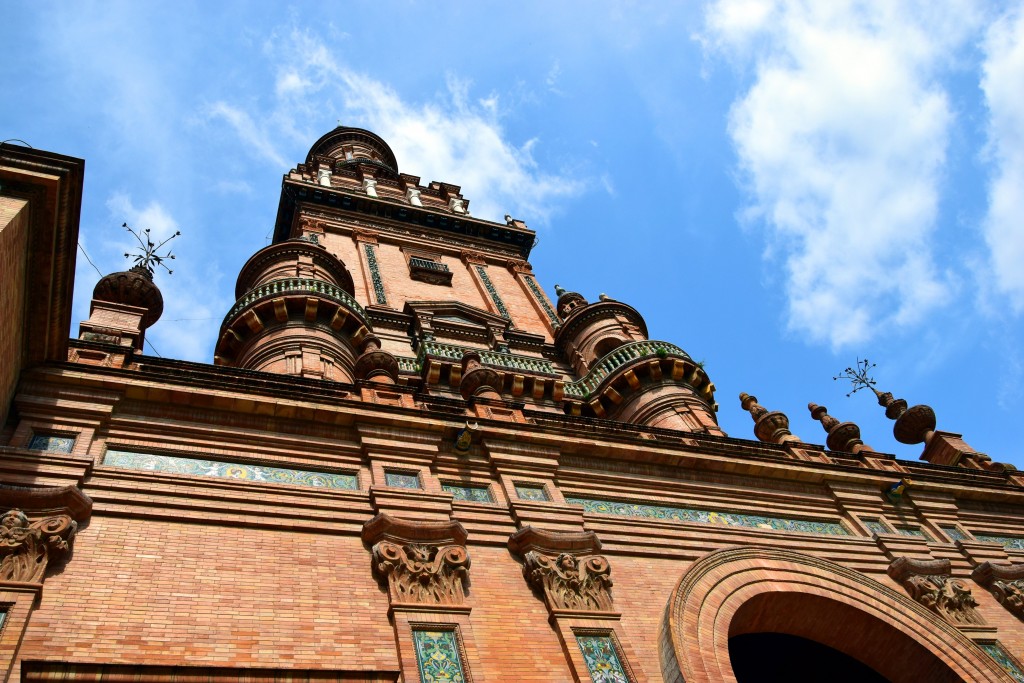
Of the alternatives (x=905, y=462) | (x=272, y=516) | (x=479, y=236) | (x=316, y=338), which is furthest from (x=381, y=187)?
(x=272, y=516)

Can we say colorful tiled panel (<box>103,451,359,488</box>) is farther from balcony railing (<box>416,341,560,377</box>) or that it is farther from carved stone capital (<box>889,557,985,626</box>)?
balcony railing (<box>416,341,560,377</box>)

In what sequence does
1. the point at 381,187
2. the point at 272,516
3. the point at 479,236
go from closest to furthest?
the point at 272,516, the point at 479,236, the point at 381,187

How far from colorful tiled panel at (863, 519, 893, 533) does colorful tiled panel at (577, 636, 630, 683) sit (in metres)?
6.64

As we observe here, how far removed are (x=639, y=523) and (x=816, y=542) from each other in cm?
314

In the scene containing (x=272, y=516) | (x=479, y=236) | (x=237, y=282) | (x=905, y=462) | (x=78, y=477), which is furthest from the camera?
(x=479, y=236)

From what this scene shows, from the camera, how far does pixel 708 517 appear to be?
13469 millimetres

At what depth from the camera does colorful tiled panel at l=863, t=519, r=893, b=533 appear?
48.0 feet

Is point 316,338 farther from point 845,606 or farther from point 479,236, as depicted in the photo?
point 479,236

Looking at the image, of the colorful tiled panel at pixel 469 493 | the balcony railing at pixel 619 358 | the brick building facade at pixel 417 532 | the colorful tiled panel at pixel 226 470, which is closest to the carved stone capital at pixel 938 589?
the brick building facade at pixel 417 532

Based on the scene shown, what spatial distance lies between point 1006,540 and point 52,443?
15742 millimetres

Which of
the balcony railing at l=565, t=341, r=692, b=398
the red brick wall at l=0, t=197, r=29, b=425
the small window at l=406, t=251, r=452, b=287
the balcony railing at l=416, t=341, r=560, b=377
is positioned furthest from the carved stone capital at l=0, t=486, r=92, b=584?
the small window at l=406, t=251, r=452, b=287

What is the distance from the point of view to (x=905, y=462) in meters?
17.0

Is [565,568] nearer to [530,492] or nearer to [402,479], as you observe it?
[530,492]

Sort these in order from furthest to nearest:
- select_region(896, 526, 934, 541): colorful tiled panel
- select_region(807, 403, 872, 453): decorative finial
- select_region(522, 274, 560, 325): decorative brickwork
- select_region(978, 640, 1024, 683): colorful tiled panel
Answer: select_region(522, 274, 560, 325): decorative brickwork, select_region(807, 403, 872, 453): decorative finial, select_region(896, 526, 934, 541): colorful tiled panel, select_region(978, 640, 1024, 683): colorful tiled panel
